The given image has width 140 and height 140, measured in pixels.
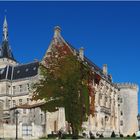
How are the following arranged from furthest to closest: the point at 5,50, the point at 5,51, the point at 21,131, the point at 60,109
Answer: the point at 5,50 → the point at 5,51 → the point at 60,109 → the point at 21,131

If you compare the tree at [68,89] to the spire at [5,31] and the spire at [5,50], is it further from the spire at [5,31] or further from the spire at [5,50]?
Answer: the spire at [5,31]

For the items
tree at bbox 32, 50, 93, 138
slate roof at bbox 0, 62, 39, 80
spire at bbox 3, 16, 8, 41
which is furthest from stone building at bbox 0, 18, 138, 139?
tree at bbox 32, 50, 93, 138

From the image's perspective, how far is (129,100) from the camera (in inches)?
4277

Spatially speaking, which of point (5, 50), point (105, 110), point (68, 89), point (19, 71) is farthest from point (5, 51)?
point (68, 89)

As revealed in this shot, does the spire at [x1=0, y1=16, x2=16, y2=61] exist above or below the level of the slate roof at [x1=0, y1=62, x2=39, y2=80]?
above

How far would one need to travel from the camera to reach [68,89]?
51.5 m

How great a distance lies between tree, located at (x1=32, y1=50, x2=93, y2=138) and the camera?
51938 millimetres

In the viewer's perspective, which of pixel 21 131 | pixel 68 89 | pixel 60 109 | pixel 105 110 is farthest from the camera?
pixel 105 110

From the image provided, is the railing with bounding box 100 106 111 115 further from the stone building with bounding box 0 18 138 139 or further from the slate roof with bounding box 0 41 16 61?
the slate roof with bounding box 0 41 16 61


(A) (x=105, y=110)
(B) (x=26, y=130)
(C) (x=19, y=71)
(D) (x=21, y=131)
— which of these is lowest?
(D) (x=21, y=131)

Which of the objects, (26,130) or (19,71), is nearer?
(26,130)

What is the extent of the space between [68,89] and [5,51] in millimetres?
77964

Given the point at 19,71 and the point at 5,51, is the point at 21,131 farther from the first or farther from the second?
the point at 5,51

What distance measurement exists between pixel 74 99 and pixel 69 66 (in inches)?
200
